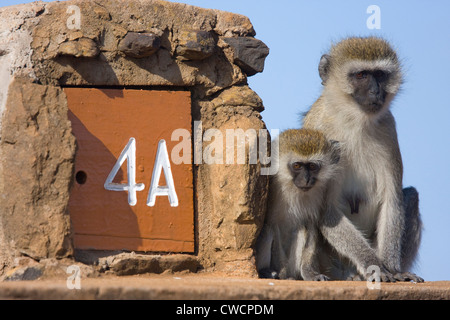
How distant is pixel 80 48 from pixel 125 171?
110 centimetres

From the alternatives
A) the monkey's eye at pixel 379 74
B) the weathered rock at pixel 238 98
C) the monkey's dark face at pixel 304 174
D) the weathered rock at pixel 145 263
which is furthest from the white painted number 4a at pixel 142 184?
the monkey's eye at pixel 379 74

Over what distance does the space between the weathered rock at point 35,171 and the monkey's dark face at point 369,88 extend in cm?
286

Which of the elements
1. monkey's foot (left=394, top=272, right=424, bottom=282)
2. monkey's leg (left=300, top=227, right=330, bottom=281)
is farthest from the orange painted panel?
monkey's foot (left=394, top=272, right=424, bottom=282)

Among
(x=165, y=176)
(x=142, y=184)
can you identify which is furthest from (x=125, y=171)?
(x=165, y=176)

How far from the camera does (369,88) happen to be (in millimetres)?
7223

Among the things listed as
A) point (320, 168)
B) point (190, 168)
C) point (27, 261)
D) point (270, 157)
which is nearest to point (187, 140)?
point (190, 168)

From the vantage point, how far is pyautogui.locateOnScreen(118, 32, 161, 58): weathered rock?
6477mm

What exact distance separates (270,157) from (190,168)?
77cm

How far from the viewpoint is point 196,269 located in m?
6.54

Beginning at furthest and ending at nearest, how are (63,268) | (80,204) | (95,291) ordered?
(80,204) < (63,268) < (95,291)

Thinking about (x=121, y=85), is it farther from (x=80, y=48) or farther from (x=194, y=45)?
(x=194, y=45)

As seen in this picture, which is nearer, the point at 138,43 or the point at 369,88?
the point at 138,43

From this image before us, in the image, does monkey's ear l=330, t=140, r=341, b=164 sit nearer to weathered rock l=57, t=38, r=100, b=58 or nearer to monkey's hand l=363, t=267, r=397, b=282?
monkey's hand l=363, t=267, r=397, b=282
